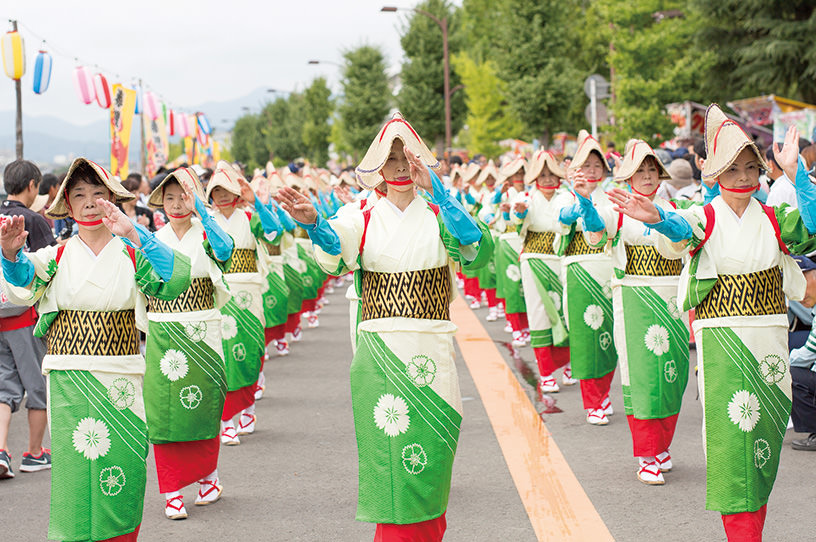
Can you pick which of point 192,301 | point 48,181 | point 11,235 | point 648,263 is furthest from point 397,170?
point 48,181

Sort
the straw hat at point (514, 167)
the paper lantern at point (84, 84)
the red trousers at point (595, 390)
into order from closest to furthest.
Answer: the red trousers at point (595, 390), the straw hat at point (514, 167), the paper lantern at point (84, 84)

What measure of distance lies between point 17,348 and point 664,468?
452cm

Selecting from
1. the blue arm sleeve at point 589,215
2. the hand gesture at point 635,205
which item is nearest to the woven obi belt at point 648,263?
the blue arm sleeve at point 589,215

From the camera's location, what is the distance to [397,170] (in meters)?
4.75

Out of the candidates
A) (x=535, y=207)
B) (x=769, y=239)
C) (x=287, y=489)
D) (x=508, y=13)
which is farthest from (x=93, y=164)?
(x=508, y=13)

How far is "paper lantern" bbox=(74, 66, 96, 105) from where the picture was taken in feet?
72.5

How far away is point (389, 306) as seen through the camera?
468 centimetres

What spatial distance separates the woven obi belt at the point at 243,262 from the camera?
320 inches

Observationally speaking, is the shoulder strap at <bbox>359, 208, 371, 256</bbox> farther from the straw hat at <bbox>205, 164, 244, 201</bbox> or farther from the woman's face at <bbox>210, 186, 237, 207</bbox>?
the woman's face at <bbox>210, 186, 237, 207</bbox>

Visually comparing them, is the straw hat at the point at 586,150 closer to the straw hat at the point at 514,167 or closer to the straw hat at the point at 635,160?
the straw hat at the point at 635,160

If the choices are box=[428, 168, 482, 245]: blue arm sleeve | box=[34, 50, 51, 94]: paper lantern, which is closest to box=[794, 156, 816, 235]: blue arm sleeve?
box=[428, 168, 482, 245]: blue arm sleeve

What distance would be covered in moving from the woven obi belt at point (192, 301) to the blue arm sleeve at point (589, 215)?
2.42 meters

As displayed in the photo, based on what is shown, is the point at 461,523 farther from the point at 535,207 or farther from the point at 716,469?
the point at 535,207

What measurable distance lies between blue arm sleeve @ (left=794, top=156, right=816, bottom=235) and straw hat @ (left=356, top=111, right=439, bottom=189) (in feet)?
5.59
